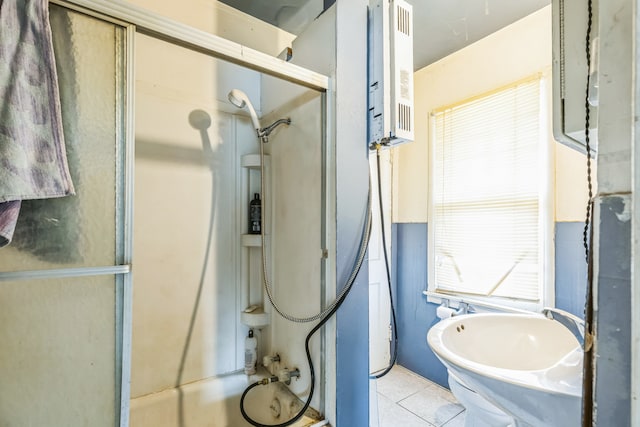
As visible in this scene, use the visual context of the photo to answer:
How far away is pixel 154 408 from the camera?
1358mm

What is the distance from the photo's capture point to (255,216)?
1.61 m

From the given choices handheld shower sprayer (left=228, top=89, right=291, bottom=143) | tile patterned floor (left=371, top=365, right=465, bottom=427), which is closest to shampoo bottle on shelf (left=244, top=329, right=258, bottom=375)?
tile patterned floor (left=371, top=365, right=465, bottom=427)

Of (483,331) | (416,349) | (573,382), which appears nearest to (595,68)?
(573,382)

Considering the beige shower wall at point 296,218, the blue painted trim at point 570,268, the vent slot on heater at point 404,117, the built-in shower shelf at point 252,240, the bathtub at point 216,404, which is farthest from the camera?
the built-in shower shelf at point 252,240

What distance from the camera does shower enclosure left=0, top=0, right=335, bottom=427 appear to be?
2.25 feet

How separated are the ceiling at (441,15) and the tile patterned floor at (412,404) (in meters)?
2.02

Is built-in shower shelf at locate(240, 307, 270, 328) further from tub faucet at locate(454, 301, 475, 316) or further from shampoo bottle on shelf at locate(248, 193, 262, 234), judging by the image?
tub faucet at locate(454, 301, 475, 316)

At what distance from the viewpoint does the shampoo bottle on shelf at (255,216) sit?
160 centimetres

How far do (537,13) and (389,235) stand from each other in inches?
61.3

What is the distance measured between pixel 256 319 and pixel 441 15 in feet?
6.30

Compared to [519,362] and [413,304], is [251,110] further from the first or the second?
[413,304]

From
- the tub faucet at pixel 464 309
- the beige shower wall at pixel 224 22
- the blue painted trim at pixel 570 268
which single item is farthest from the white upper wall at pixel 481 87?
the beige shower wall at pixel 224 22

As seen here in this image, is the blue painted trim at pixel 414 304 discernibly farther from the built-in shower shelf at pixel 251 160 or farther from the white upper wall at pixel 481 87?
the built-in shower shelf at pixel 251 160

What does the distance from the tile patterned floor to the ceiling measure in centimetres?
202
